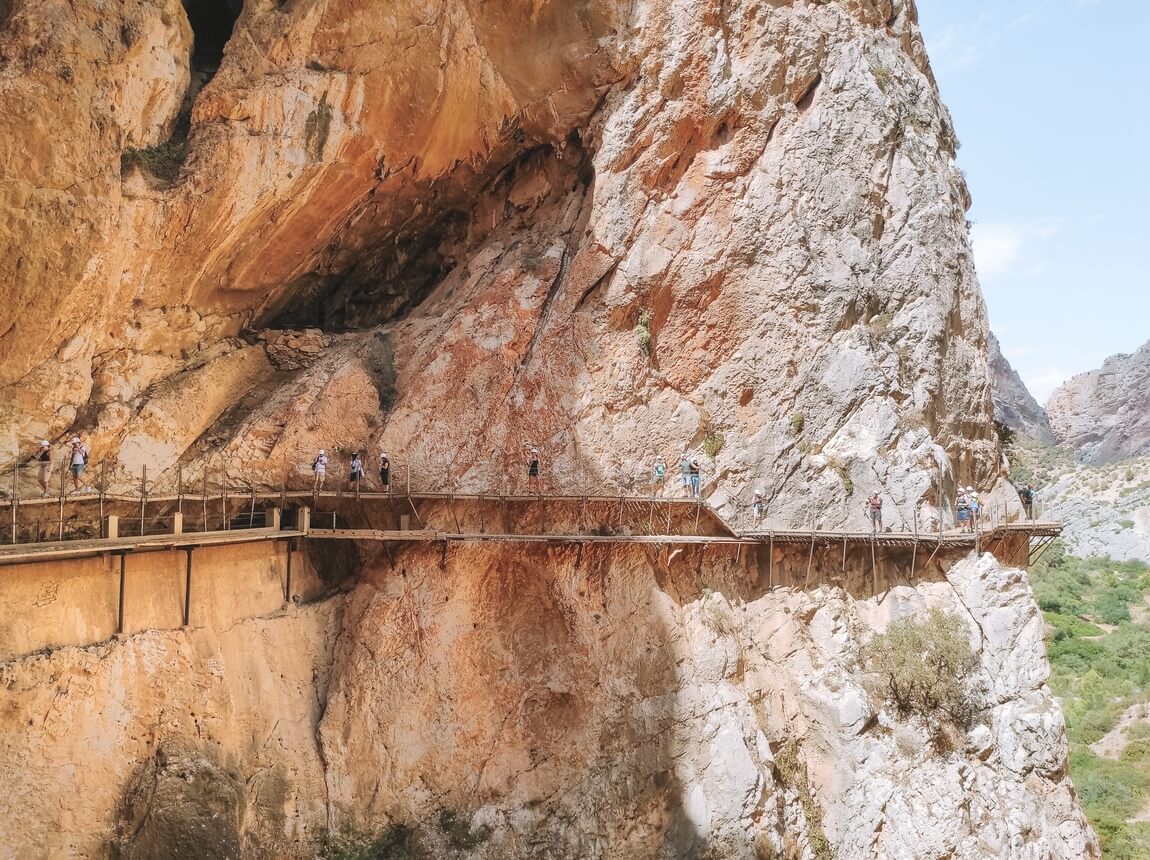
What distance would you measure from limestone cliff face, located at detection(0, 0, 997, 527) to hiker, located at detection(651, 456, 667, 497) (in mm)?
272

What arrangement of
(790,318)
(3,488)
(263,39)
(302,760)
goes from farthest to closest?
1. (790,318)
2. (263,39)
3. (302,760)
4. (3,488)

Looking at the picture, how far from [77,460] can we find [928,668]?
15627mm

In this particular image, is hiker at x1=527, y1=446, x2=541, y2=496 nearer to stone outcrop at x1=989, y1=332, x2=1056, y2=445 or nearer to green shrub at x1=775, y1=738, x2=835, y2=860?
green shrub at x1=775, y1=738, x2=835, y2=860

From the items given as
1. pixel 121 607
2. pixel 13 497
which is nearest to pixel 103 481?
pixel 13 497

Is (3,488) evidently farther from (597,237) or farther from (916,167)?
(916,167)

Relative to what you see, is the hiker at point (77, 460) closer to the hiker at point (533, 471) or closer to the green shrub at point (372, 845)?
the green shrub at point (372, 845)

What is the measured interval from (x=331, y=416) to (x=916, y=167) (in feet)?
46.7

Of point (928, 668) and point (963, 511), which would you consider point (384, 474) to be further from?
point (963, 511)

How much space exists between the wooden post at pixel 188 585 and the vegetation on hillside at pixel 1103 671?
27.2 meters

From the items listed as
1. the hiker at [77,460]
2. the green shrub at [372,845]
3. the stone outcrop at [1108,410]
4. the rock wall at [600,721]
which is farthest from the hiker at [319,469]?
the stone outcrop at [1108,410]

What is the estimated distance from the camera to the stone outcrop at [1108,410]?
7694 cm

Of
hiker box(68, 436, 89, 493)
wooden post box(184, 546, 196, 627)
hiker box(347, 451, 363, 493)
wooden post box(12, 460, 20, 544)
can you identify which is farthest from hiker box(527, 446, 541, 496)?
wooden post box(12, 460, 20, 544)

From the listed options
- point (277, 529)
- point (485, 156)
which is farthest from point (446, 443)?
point (485, 156)

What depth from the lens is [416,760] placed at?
1520 cm
